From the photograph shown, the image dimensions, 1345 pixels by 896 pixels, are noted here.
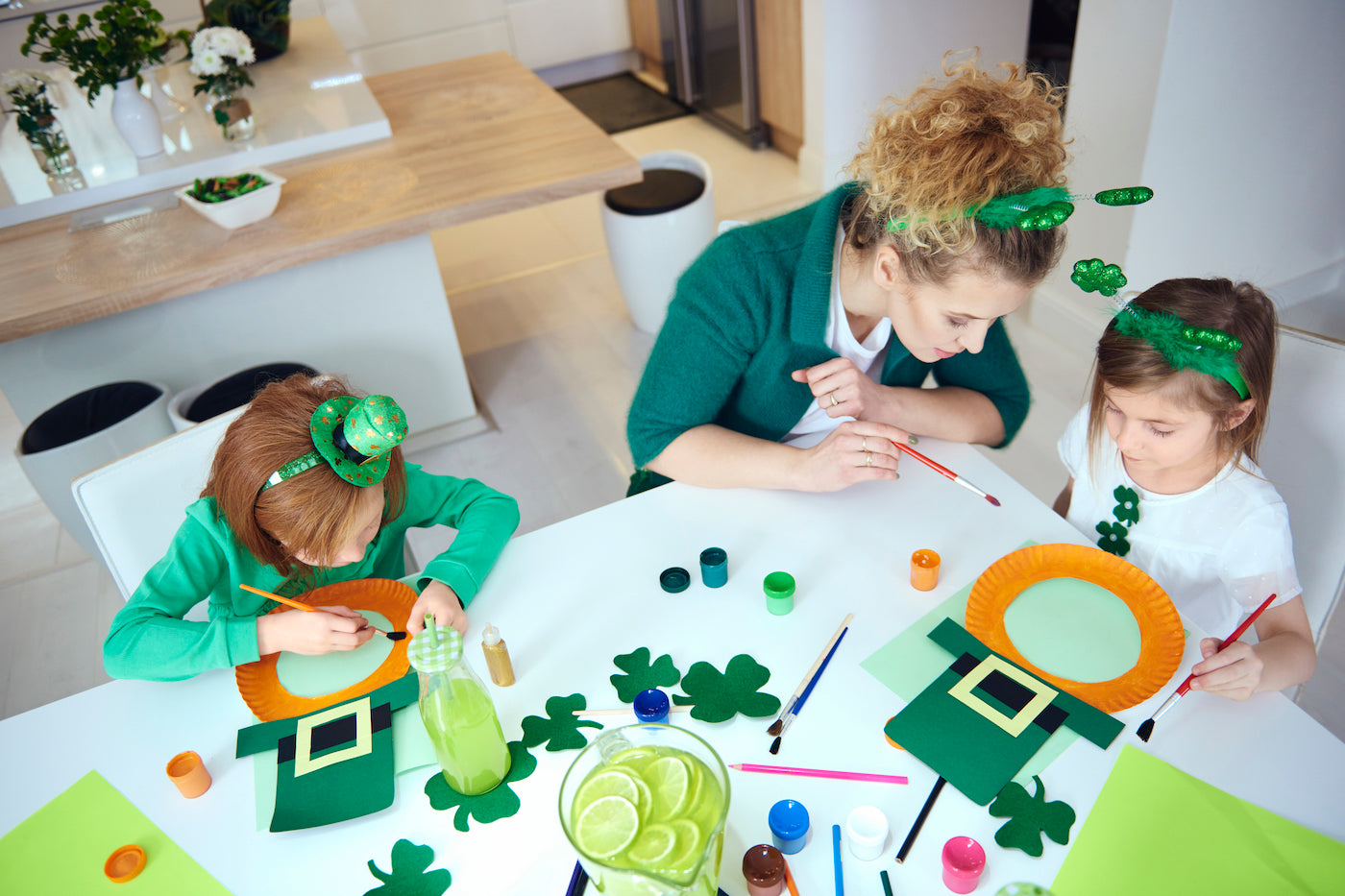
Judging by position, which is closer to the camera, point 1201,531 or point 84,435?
point 1201,531

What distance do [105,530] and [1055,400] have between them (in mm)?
2396

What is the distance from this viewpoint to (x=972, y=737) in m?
0.98

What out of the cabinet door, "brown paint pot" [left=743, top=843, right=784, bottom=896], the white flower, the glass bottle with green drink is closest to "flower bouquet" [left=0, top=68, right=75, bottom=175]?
the white flower

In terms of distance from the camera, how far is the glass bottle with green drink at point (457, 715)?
2.99 ft

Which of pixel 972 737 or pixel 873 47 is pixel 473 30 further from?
pixel 972 737

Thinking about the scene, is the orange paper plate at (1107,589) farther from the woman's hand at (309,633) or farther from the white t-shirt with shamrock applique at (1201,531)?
the woman's hand at (309,633)

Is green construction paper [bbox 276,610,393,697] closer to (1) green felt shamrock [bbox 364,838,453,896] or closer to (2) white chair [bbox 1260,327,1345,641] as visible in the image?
(1) green felt shamrock [bbox 364,838,453,896]

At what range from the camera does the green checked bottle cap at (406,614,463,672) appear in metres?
0.91

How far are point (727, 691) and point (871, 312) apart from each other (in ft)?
2.14

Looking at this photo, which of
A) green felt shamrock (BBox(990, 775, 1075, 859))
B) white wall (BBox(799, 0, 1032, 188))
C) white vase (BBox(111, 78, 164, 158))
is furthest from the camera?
white wall (BBox(799, 0, 1032, 188))

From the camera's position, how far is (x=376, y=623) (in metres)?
1.19

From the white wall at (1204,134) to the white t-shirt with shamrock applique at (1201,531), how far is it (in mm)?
1023

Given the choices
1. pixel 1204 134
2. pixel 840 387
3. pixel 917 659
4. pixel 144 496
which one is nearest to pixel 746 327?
pixel 840 387

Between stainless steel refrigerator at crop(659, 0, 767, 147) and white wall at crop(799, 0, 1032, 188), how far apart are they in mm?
482
